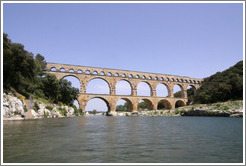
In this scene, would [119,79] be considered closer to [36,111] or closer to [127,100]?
[127,100]

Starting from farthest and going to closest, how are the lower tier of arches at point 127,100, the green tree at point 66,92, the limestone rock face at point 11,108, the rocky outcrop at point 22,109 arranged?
the lower tier of arches at point 127,100 < the green tree at point 66,92 < the rocky outcrop at point 22,109 < the limestone rock face at point 11,108

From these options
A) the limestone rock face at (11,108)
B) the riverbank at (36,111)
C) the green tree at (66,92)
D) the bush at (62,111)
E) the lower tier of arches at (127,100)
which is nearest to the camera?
the limestone rock face at (11,108)

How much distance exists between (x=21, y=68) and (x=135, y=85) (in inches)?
1136

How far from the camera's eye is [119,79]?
44031mm

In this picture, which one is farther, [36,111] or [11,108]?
Answer: [36,111]

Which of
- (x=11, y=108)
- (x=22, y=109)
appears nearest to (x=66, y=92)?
(x=22, y=109)

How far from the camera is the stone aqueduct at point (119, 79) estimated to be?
39.2 m

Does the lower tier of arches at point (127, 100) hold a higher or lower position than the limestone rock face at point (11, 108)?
higher

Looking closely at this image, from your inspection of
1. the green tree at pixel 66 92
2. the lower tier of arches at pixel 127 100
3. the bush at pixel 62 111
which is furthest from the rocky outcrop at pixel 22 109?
the lower tier of arches at pixel 127 100

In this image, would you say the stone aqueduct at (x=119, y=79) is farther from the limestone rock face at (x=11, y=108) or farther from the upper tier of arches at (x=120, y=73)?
the limestone rock face at (x=11, y=108)

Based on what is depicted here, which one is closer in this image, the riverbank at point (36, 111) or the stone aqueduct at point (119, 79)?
A: the riverbank at point (36, 111)

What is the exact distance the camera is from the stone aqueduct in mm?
39219

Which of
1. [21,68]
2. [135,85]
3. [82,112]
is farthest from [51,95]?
[135,85]

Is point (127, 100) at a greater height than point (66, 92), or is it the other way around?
point (66, 92)
